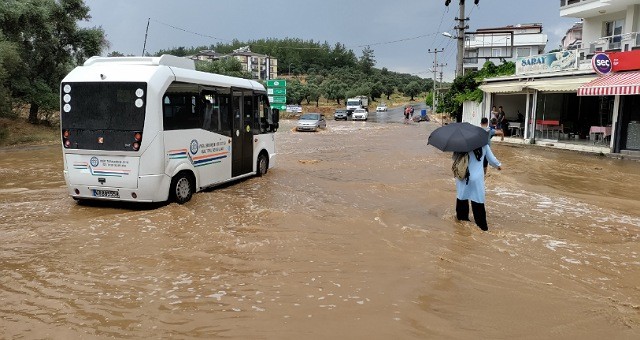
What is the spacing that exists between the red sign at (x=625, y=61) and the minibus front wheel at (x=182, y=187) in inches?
746

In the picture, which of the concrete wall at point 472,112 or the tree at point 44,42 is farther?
the concrete wall at point 472,112

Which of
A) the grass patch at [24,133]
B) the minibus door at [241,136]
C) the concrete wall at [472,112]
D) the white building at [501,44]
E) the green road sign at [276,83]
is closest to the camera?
the minibus door at [241,136]

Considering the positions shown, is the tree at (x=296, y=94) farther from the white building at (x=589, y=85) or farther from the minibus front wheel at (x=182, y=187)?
the minibus front wheel at (x=182, y=187)

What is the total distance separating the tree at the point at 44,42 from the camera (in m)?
25.2

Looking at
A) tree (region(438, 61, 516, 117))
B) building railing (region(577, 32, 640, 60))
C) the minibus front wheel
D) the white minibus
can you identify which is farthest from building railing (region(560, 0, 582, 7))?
the minibus front wheel

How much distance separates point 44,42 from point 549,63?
27885 millimetres

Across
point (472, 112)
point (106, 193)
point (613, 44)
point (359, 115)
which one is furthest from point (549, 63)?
point (359, 115)

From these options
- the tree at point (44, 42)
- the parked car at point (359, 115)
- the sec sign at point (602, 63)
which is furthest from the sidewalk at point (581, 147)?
the parked car at point (359, 115)

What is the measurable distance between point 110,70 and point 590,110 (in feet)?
85.4

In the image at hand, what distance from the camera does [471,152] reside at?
26.1 feet

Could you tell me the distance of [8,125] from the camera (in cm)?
2638

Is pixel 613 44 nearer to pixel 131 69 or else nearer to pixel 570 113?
pixel 570 113

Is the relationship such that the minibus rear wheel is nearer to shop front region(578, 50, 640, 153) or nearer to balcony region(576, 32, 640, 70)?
shop front region(578, 50, 640, 153)

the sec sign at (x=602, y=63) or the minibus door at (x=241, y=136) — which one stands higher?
the sec sign at (x=602, y=63)
